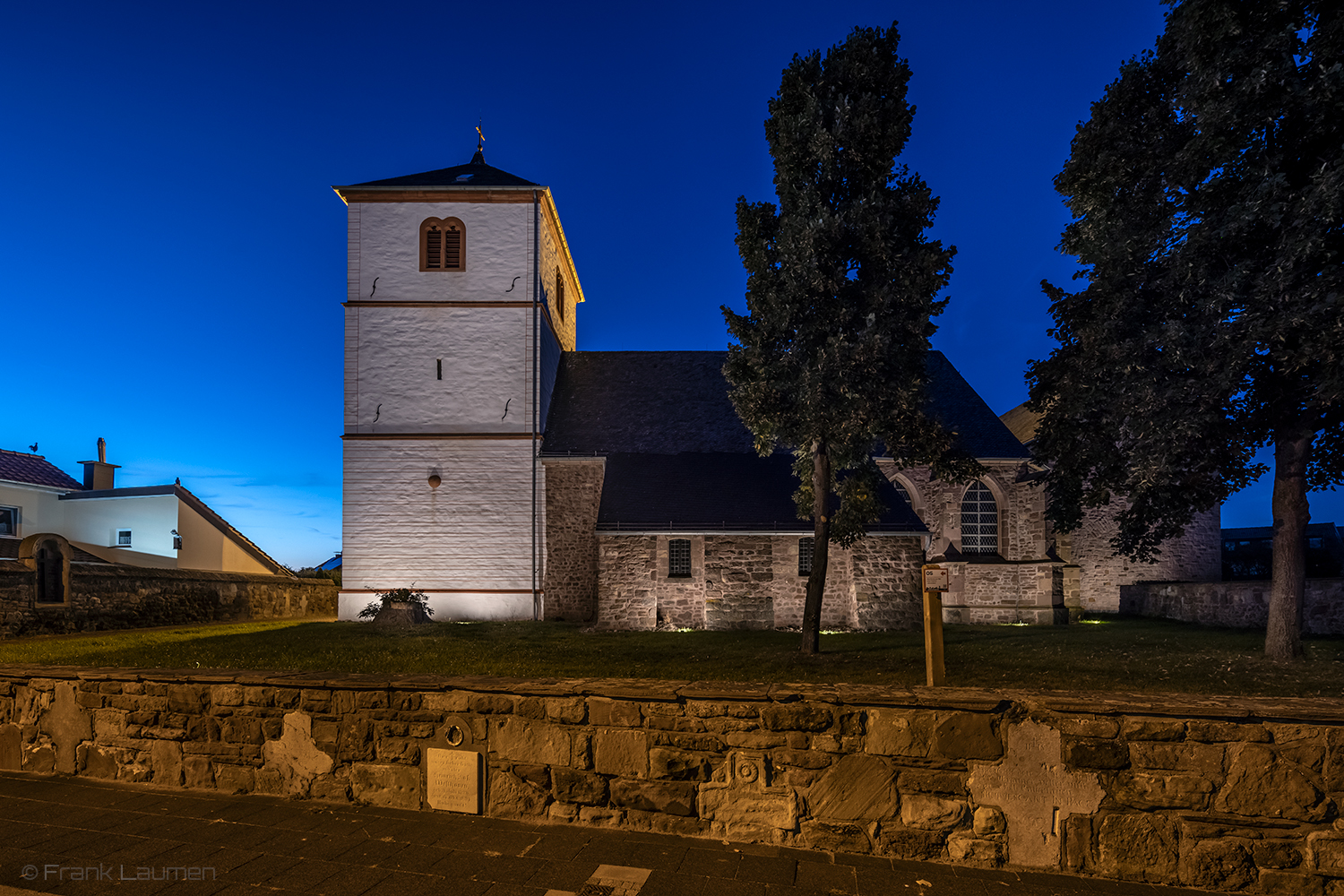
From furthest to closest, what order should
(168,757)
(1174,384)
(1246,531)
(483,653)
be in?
(1246,531)
(483,653)
(1174,384)
(168,757)

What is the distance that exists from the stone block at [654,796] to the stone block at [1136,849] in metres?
2.30

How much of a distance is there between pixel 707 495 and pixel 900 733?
55.0ft

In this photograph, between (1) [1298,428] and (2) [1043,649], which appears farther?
(2) [1043,649]

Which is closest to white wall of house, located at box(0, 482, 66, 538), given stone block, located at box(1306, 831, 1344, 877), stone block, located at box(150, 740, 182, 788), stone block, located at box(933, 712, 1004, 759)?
stone block, located at box(150, 740, 182, 788)

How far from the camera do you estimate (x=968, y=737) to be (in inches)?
158

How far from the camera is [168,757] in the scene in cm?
538

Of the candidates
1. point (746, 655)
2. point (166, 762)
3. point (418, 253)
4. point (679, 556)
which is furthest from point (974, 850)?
point (418, 253)

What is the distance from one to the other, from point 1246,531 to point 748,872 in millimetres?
54650

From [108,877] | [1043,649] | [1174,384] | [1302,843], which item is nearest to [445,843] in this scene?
[108,877]

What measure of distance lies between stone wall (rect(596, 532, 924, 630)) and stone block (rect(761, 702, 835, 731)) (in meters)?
15.3

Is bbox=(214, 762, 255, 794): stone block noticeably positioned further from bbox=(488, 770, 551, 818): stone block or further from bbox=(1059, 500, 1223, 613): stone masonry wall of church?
bbox=(1059, 500, 1223, 613): stone masonry wall of church

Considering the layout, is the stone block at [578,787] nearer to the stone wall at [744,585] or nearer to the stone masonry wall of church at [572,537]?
the stone wall at [744,585]

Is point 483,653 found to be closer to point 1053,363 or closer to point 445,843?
point 445,843

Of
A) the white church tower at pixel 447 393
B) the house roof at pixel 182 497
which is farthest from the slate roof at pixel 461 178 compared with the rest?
the house roof at pixel 182 497
